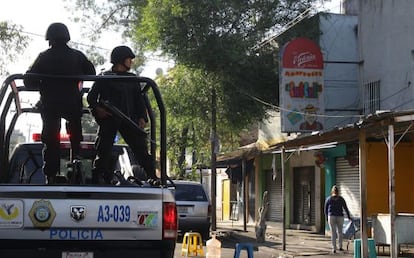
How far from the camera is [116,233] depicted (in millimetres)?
5281

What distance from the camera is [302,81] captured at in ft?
62.9

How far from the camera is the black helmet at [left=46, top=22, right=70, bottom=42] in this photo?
6.11 meters

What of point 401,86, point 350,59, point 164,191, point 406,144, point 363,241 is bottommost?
point 363,241

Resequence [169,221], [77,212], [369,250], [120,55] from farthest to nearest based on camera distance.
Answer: [369,250]
[120,55]
[169,221]
[77,212]

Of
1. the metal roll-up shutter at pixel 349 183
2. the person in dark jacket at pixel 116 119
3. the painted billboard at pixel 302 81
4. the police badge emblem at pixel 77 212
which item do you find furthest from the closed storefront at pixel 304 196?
the police badge emblem at pixel 77 212

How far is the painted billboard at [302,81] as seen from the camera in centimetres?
1905

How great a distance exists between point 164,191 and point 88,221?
0.64 m

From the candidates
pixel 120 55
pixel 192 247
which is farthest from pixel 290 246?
pixel 120 55

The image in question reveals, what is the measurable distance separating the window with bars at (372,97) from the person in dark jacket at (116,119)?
1483 centimetres

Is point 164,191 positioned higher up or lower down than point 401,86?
lower down

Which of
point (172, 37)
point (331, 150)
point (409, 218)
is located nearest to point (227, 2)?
point (172, 37)

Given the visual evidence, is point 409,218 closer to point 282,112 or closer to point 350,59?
point 282,112

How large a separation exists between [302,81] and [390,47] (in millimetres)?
2724

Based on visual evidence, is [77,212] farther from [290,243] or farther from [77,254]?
[290,243]
